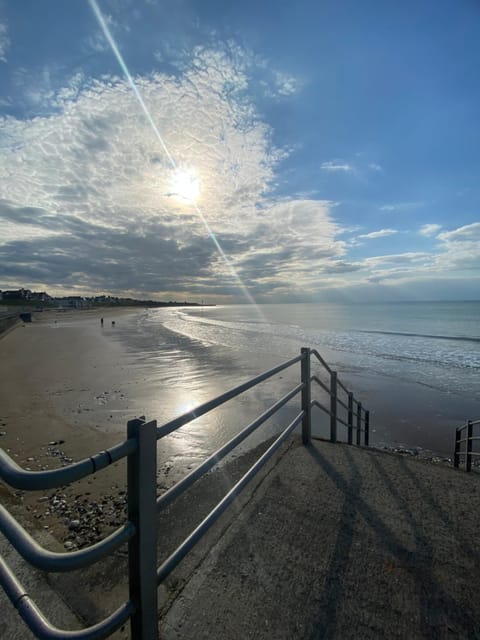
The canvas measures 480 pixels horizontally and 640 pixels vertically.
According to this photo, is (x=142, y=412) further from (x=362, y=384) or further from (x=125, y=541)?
(x=362, y=384)

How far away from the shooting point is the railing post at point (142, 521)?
140 centimetres

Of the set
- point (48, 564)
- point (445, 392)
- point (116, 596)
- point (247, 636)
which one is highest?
point (48, 564)

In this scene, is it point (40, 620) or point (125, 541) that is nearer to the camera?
point (40, 620)

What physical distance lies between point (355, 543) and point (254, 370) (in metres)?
12.9

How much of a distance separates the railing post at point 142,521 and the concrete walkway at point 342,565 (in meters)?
0.41

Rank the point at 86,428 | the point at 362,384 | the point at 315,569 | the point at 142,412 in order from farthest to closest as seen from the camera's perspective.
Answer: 1. the point at 362,384
2. the point at 142,412
3. the point at 86,428
4. the point at 315,569

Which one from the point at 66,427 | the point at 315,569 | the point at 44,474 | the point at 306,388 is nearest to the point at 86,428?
the point at 66,427

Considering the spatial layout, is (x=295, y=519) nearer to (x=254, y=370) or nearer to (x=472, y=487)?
(x=472, y=487)

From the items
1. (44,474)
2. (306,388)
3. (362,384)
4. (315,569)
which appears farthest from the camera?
(362,384)

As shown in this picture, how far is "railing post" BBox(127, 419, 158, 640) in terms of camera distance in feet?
4.59

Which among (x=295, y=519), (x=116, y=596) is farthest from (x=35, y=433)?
(x=295, y=519)

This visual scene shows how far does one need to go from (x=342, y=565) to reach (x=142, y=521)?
1.56 metres

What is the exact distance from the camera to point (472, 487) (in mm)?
3137

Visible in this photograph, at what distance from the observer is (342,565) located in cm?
223
